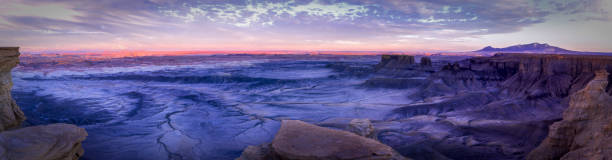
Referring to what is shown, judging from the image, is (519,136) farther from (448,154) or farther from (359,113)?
(359,113)

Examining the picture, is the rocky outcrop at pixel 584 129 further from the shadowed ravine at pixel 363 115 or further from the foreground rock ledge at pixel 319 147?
the foreground rock ledge at pixel 319 147

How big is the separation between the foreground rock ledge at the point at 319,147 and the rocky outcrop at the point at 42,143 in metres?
3.72

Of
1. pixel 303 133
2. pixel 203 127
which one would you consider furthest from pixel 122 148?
pixel 303 133

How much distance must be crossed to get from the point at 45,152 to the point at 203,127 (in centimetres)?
728

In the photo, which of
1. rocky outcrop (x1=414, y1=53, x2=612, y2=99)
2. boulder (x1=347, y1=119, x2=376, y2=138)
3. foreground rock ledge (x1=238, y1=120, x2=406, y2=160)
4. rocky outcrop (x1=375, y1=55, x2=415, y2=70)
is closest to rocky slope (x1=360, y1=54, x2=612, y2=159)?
rocky outcrop (x1=414, y1=53, x2=612, y2=99)

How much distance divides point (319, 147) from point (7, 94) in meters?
9.21

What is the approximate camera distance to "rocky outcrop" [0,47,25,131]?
7531 mm

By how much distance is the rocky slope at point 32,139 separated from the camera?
526 cm

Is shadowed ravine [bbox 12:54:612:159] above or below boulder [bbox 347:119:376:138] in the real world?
below

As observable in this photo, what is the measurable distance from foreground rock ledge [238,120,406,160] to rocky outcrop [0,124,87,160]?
372cm

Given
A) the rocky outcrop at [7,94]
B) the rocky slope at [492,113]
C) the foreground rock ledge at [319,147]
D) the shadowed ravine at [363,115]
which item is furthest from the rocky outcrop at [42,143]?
the rocky slope at [492,113]

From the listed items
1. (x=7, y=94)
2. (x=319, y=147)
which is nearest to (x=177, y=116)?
(x=7, y=94)

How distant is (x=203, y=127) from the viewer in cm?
1268

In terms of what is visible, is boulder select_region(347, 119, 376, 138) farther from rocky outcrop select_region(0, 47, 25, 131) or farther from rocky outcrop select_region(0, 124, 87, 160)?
rocky outcrop select_region(0, 47, 25, 131)
